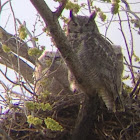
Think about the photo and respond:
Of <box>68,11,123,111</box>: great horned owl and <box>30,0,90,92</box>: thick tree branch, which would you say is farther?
<box>68,11,123,111</box>: great horned owl

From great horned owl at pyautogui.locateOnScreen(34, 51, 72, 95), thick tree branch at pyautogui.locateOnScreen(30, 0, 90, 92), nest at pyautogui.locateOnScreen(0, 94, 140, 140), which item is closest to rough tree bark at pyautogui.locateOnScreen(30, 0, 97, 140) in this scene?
thick tree branch at pyautogui.locateOnScreen(30, 0, 90, 92)

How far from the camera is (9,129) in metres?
3.34

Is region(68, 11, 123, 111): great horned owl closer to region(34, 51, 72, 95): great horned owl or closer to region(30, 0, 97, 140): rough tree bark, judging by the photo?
region(30, 0, 97, 140): rough tree bark

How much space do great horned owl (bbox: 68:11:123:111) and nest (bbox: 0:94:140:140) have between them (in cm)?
14

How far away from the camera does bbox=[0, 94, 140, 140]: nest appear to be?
346 cm

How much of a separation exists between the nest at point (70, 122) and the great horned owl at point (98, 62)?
0.14 metres

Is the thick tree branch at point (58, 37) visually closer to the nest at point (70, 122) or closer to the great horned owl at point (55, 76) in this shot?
the nest at point (70, 122)

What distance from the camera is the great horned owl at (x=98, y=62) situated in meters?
3.45

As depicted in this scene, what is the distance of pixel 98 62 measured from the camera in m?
3.50

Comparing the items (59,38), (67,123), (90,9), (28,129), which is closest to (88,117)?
(67,123)

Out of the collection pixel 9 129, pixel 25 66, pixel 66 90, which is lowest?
pixel 9 129

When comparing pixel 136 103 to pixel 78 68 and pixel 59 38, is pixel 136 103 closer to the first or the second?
pixel 78 68

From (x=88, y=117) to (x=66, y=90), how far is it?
0.95m

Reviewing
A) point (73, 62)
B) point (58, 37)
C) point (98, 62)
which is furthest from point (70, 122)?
point (58, 37)
